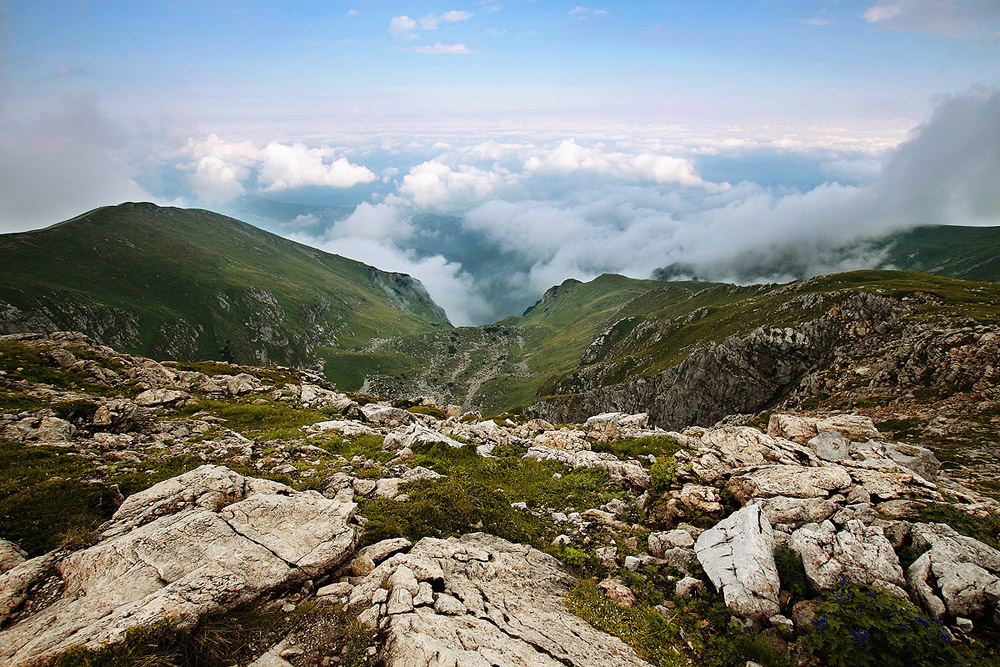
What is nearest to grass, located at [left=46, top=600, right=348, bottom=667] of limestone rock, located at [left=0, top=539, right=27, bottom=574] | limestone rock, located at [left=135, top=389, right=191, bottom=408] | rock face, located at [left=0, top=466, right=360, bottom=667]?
rock face, located at [left=0, top=466, right=360, bottom=667]

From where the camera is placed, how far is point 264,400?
105 feet

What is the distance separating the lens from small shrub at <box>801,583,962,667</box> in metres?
7.88

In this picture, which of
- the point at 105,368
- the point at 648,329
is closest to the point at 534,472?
the point at 105,368

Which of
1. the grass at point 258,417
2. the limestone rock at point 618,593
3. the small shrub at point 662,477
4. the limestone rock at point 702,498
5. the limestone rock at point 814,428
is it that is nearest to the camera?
the limestone rock at point 618,593

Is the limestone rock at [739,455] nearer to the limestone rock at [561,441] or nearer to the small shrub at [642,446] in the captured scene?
the small shrub at [642,446]

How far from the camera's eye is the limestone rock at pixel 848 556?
9.73 metres

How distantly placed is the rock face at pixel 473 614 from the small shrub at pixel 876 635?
4.26 m

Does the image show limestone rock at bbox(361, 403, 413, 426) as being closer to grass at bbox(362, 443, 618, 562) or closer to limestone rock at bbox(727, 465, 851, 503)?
grass at bbox(362, 443, 618, 562)

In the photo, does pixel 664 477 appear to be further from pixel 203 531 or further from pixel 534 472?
pixel 203 531

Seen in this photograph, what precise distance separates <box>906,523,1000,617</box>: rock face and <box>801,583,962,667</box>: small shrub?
0.78 meters

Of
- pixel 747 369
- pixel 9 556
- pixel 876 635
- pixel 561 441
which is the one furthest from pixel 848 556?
pixel 747 369

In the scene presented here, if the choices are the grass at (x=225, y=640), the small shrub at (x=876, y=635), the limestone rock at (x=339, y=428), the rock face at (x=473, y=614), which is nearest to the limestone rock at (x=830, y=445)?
the small shrub at (x=876, y=635)

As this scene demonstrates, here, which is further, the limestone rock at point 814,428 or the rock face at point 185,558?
the limestone rock at point 814,428

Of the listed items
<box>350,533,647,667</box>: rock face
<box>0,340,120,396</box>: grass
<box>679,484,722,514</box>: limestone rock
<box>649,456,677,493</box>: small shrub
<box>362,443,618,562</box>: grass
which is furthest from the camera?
<box>0,340,120,396</box>: grass
